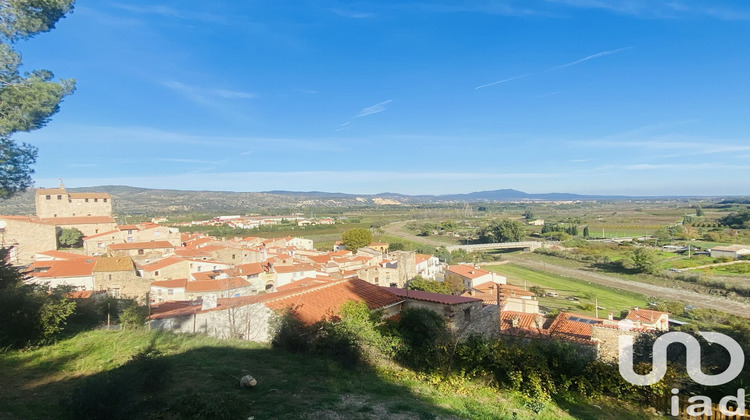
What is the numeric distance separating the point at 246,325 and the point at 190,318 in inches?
131

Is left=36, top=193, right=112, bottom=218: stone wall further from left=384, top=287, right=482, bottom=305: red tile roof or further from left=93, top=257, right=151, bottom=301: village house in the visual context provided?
left=384, top=287, right=482, bottom=305: red tile roof

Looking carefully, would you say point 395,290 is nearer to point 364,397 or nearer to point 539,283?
point 364,397

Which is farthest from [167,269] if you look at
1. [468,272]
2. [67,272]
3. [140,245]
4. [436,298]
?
[468,272]

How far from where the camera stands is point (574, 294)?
121 feet

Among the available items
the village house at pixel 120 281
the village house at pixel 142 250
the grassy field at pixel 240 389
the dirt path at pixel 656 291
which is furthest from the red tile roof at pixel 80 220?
the dirt path at pixel 656 291

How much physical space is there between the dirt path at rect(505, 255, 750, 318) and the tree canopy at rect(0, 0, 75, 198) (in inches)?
1732

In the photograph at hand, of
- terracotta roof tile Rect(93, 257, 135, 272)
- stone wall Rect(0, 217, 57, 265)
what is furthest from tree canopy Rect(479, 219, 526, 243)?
stone wall Rect(0, 217, 57, 265)

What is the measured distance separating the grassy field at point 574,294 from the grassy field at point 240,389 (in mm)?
26334

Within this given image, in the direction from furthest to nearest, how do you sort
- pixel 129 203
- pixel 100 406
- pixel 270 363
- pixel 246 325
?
pixel 129 203 < pixel 246 325 < pixel 270 363 < pixel 100 406

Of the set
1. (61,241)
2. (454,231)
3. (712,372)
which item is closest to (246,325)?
(712,372)

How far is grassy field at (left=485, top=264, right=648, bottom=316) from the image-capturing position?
104ft

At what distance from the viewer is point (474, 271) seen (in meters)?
37.9

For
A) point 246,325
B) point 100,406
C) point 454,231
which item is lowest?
point 454,231

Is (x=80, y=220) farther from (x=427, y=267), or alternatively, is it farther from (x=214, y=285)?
(x=427, y=267)
